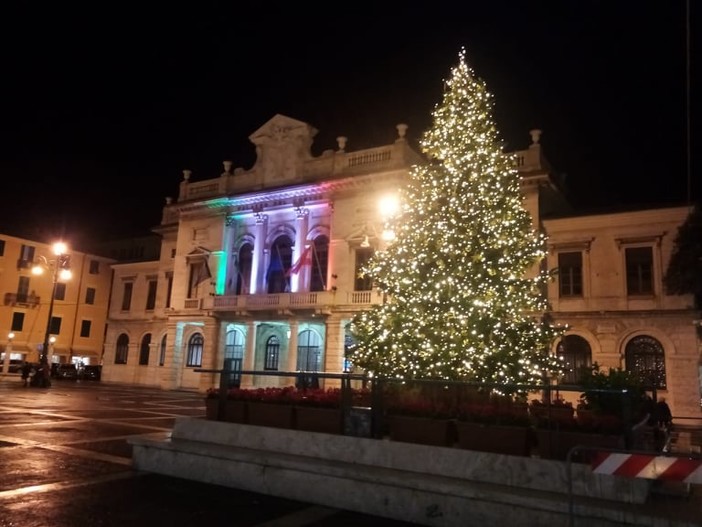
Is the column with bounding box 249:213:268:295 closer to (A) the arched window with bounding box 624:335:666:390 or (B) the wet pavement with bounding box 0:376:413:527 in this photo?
(A) the arched window with bounding box 624:335:666:390

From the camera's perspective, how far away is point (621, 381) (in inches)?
368

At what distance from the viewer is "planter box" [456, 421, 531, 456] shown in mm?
6965

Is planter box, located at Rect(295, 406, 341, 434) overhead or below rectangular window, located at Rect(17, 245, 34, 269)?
below

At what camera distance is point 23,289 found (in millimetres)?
51219

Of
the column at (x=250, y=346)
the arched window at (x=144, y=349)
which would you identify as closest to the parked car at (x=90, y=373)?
the arched window at (x=144, y=349)

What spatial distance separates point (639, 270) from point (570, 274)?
295 cm

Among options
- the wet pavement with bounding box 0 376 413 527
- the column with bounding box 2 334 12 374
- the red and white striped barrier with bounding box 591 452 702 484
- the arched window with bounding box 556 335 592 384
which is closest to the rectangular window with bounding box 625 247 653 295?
the arched window with bounding box 556 335 592 384

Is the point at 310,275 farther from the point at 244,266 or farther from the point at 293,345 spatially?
the point at 244,266

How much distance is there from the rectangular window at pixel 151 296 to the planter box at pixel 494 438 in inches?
1568

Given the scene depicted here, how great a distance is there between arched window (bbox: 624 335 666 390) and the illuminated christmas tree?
11662 millimetres

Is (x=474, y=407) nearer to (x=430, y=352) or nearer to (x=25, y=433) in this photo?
(x=430, y=352)

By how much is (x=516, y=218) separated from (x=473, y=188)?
1.48 meters

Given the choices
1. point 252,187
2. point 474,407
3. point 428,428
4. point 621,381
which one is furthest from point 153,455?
point 252,187

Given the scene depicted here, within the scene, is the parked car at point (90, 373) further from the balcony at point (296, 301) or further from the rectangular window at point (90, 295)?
the balcony at point (296, 301)
